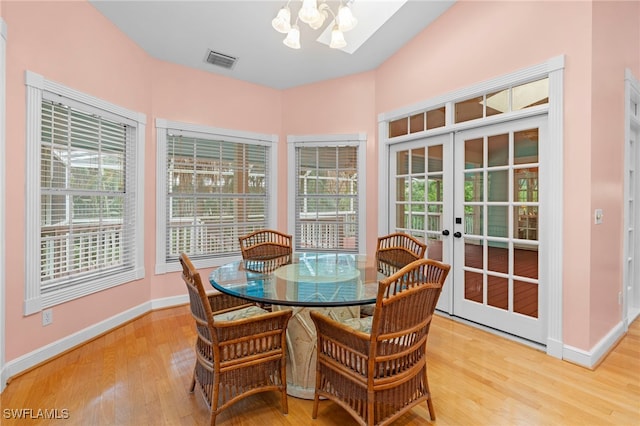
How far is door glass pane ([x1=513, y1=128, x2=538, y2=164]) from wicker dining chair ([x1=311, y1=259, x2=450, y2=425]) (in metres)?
1.78

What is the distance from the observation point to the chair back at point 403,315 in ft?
4.84

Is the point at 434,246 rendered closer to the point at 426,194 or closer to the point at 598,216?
the point at 426,194

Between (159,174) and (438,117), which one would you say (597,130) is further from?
(159,174)

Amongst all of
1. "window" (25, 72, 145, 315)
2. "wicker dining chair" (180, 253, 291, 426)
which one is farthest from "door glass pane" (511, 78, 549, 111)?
"window" (25, 72, 145, 315)

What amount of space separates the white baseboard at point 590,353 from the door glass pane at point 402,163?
7.22ft

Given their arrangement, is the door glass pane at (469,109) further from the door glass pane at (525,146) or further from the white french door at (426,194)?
the door glass pane at (525,146)

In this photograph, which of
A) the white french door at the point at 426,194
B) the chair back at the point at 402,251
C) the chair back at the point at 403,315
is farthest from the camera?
the white french door at the point at 426,194

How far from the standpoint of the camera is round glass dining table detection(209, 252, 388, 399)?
1.74 metres

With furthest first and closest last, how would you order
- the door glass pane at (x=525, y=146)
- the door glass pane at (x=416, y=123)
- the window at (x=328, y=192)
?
the window at (x=328, y=192), the door glass pane at (x=416, y=123), the door glass pane at (x=525, y=146)

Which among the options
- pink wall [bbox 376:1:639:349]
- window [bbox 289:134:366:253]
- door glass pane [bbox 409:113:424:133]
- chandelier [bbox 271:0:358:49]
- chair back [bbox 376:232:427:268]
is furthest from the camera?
window [bbox 289:134:366:253]

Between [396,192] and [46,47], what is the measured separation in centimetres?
352

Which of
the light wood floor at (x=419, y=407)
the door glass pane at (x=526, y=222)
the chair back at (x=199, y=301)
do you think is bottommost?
the light wood floor at (x=419, y=407)

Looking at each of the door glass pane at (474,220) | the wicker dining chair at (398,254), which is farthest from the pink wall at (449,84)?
the wicker dining chair at (398,254)

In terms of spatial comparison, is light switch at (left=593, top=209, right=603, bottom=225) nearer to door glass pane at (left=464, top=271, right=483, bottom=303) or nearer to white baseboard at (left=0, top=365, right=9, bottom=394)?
door glass pane at (left=464, top=271, right=483, bottom=303)
